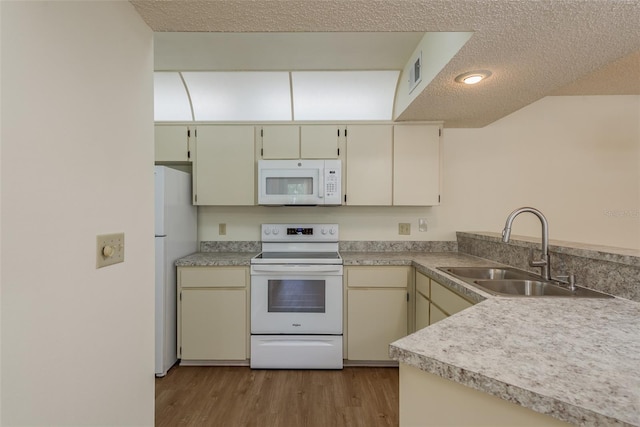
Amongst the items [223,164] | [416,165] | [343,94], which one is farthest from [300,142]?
[416,165]

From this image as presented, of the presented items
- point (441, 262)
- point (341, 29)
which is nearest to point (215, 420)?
point (441, 262)

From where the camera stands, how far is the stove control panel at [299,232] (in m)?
2.67

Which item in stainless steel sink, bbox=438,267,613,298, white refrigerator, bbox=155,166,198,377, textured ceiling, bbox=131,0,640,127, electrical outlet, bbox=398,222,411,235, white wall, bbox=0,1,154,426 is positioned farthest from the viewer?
electrical outlet, bbox=398,222,411,235

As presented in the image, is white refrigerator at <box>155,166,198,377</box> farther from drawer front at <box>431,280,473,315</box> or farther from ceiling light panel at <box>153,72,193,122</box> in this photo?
drawer front at <box>431,280,473,315</box>

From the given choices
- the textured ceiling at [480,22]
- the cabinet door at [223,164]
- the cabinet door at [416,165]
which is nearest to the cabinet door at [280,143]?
the cabinet door at [223,164]

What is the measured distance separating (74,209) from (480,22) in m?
1.58

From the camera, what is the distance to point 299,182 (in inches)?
94.9

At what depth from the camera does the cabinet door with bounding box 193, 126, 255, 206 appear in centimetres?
245

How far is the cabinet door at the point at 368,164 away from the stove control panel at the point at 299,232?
389mm

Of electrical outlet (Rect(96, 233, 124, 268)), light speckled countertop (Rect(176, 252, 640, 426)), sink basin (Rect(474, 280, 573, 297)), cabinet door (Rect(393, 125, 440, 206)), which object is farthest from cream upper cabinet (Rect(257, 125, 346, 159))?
light speckled countertop (Rect(176, 252, 640, 426))

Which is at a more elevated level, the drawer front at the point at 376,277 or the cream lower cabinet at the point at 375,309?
the drawer front at the point at 376,277

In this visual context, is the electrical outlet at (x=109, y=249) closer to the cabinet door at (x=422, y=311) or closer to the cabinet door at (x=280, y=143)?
the cabinet door at (x=280, y=143)

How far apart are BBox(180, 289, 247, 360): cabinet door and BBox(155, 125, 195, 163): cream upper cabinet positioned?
114 cm

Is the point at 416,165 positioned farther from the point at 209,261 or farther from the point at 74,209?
the point at 74,209
